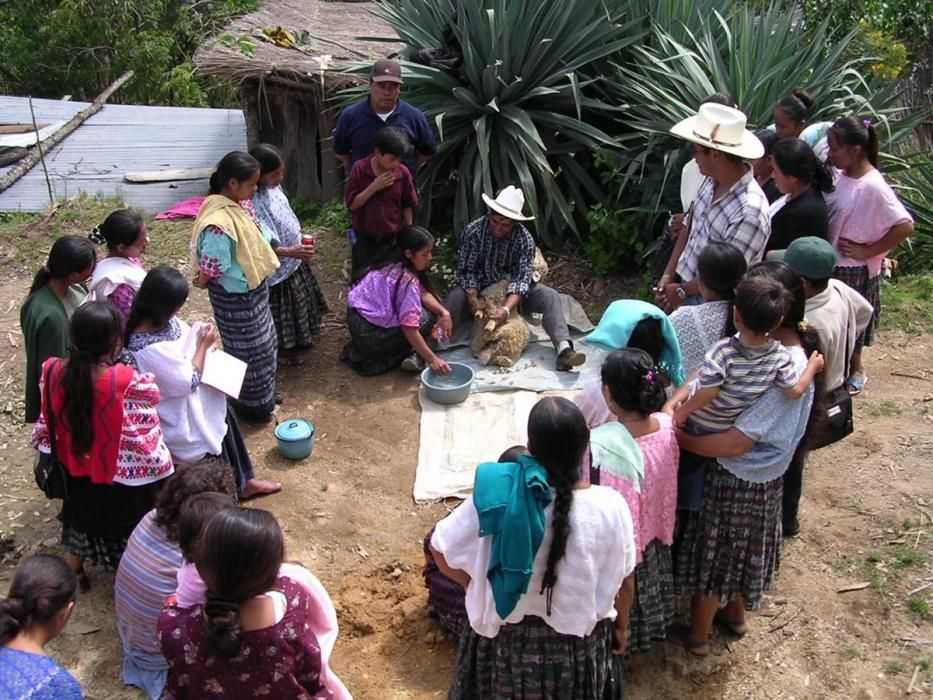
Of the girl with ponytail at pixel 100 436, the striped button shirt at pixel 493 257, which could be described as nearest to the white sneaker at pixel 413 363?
the striped button shirt at pixel 493 257

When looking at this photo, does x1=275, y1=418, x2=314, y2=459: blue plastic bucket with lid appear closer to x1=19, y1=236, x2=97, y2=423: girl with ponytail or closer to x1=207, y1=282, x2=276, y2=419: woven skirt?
x1=207, y1=282, x2=276, y2=419: woven skirt

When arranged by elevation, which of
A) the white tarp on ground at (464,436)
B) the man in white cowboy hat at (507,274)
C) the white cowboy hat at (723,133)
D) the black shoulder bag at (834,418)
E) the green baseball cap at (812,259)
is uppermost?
the white cowboy hat at (723,133)

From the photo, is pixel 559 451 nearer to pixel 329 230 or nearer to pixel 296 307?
pixel 296 307

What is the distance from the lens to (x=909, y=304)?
6105mm

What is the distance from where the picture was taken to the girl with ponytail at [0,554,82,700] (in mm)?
2225

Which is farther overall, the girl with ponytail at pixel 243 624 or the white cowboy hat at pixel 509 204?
the white cowboy hat at pixel 509 204

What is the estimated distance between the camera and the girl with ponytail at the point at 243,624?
2.20 meters

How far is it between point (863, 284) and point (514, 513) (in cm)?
331

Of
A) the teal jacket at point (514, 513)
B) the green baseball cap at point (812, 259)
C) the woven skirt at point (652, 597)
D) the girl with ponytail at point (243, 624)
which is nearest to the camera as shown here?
the girl with ponytail at point (243, 624)

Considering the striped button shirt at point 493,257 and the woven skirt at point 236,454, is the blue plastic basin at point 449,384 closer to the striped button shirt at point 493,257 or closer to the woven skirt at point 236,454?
the striped button shirt at point 493,257

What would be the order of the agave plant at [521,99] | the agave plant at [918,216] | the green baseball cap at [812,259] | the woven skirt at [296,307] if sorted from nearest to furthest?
the green baseball cap at [812,259], the woven skirt at [296,307], the agave plant at [521,99], the agave plant at [918,216]

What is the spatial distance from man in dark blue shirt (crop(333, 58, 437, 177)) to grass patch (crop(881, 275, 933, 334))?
3328 mm

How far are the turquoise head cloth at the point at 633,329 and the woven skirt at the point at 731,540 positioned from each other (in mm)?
415

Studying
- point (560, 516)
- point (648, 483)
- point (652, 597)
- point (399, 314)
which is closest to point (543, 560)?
point (560, 516)
